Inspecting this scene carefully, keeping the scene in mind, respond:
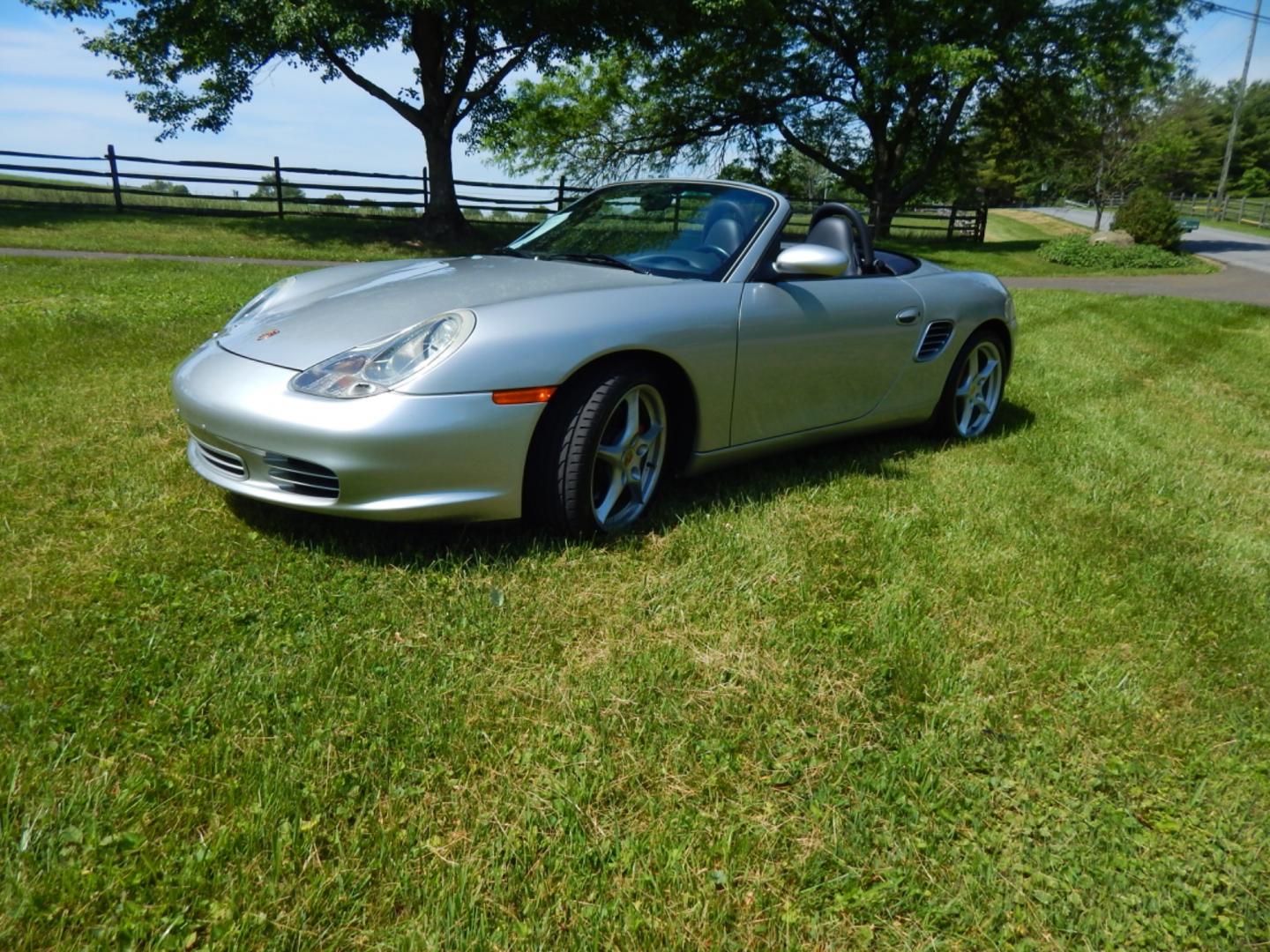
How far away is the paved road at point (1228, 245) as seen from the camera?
23156 mm

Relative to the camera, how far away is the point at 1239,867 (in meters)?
1.86

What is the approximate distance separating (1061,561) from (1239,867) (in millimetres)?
1472

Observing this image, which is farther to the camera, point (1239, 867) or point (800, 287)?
point (800, 287)

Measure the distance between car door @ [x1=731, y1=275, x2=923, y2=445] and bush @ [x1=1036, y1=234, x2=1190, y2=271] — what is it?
18.4 metres

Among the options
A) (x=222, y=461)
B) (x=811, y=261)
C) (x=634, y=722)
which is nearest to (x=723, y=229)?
(x=811, y=261)

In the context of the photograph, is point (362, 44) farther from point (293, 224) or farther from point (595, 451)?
point (595, 451)

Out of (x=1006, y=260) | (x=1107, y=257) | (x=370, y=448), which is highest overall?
(x=370, y=448)

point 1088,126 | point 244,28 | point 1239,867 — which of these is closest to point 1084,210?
point 1088,126

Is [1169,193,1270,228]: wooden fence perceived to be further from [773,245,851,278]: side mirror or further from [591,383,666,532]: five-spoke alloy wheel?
[591,383,666,532]: five-spoke alloy wheel

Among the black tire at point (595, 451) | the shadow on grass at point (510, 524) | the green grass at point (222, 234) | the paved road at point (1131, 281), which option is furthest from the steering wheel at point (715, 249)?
the green grass at point (222, 234)

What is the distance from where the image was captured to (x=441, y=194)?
56.8 ft

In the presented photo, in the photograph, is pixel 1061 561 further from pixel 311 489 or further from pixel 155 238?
pixel 155 238

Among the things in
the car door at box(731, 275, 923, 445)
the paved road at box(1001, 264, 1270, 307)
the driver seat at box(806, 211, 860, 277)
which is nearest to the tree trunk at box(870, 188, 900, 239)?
the paved road at box(1001, 264, 1270, 307)

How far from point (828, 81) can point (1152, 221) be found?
8.69m
